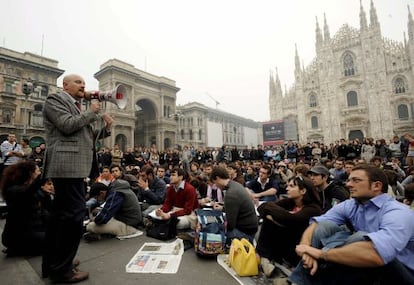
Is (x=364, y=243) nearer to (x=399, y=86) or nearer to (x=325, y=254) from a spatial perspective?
(x=325, y=254)

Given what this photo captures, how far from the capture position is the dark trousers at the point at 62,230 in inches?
90.0

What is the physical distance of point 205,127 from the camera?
50344 millimetres

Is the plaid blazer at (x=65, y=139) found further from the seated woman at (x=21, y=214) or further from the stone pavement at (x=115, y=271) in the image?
the stone pavement at (x=115, y=271)

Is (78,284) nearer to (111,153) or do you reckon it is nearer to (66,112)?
(66,112)

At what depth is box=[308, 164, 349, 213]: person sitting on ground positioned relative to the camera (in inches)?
137

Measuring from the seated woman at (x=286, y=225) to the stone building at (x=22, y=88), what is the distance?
2844cm

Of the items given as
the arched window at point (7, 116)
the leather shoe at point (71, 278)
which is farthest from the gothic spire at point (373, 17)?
the arched window at point (7, 116)

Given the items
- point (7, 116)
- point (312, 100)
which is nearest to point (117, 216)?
point (7, 116)

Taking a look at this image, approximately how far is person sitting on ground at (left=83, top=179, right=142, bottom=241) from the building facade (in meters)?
38.4

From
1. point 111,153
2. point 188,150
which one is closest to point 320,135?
point 188,150

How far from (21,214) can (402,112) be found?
40.2 m

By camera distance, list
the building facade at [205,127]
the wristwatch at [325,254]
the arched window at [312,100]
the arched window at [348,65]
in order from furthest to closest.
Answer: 1. the building facade at [205,127]
2. the arched window at [312,100]
3. the arched window at [348,65]
4. the wristwatch at [325,254]

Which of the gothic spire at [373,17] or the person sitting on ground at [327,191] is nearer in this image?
the person sitting on ground at [327,191]

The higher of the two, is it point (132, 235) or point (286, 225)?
point (286, 225)
